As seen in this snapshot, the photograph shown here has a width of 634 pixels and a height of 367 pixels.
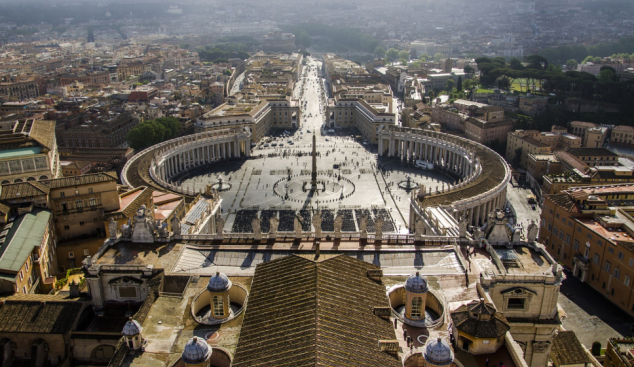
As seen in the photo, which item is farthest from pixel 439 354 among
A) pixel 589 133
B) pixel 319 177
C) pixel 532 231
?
pixel 589 133

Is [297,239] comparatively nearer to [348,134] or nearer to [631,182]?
[631,182]

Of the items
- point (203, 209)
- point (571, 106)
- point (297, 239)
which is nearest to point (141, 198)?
point (203, 209)

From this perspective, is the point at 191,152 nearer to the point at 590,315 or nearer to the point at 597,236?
the point at 597,236

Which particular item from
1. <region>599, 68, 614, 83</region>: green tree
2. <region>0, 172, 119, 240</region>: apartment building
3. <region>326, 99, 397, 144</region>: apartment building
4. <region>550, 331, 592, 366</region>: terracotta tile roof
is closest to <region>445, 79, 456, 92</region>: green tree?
<region>326, 99, 397, 144</region>: apartment building

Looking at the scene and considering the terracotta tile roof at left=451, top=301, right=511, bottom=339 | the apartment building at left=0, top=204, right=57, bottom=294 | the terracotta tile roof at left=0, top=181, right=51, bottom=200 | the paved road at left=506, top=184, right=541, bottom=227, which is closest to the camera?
the terracotta tile roof at left=451, top=301, right=511, bottom=339

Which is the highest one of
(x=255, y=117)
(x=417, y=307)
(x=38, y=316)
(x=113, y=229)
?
(x=113, y=229)

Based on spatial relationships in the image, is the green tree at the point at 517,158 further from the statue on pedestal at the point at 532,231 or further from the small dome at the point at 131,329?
the small dome at the point at 131,329

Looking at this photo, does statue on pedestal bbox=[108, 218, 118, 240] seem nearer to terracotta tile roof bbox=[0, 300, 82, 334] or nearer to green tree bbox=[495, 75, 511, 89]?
terracotta tile roof bbox=[0, 300, 82, 334]
